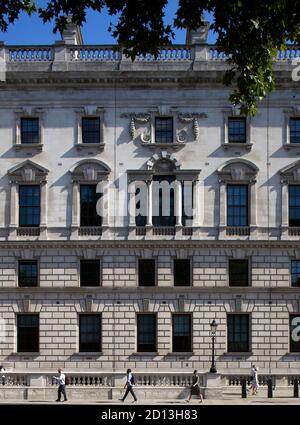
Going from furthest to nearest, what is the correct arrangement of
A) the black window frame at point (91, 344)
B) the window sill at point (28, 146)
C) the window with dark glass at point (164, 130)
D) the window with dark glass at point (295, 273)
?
the window with dark glass at point (164, 130)
the window sill at point (28, 146)
the window with dark glass at point (295, 273)
the black window frame at point (91, 344)

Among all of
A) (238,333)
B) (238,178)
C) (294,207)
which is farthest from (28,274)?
(294,207)

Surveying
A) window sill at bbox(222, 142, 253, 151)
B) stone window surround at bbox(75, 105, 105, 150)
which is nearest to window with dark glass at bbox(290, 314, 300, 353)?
window sill at bbox(222, 142, 253, 151)

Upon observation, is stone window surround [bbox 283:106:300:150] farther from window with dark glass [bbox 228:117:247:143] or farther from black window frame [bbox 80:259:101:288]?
black window frame [bbox 80:259:101:288]

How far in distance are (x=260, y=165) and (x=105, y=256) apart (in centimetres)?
965

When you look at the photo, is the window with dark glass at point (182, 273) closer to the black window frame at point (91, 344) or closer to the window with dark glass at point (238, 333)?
the window with dark glass at point (238, 333)

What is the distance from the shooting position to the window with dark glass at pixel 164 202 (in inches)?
1564

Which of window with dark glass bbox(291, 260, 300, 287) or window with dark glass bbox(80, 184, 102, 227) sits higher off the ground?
window with dark glass bbox(80, 184, 102, 227)

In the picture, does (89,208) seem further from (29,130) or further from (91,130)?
(29,130)

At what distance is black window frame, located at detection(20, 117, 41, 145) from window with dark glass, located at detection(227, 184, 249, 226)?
1083 cm

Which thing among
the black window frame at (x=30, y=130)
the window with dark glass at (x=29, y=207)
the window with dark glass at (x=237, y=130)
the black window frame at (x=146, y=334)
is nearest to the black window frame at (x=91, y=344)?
the black window frame at (x=146, y=334)

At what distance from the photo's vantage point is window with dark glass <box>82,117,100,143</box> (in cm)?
4053

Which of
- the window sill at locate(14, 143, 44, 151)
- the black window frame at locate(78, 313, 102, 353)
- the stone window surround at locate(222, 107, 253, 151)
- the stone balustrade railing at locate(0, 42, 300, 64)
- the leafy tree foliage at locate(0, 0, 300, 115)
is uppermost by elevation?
the stone balustrade railing at locate(0, 42, 300, 64)

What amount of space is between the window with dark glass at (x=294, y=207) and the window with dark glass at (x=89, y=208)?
10204mm
